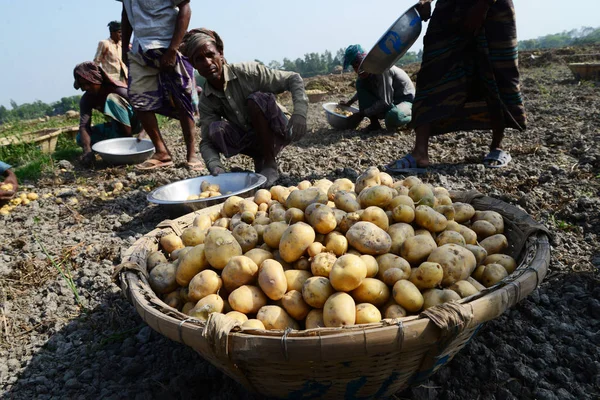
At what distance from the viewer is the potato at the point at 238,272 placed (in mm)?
1614

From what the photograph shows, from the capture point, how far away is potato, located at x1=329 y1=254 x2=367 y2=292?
4.73 feet

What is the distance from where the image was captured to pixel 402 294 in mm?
1455

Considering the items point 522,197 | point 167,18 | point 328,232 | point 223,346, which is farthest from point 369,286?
point 167,18

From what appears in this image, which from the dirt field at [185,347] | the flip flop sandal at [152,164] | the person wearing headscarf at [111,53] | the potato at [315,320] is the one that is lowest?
the dirt field at [185,347]

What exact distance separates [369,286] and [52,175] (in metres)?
5.71

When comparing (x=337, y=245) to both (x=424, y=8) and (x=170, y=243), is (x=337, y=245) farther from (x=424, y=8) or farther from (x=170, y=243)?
(x=424, y=8)

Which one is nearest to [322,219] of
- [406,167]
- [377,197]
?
[377,197]

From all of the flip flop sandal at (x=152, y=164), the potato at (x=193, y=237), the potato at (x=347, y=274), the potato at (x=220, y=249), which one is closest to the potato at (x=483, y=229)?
the potato at (x=347, y=274)

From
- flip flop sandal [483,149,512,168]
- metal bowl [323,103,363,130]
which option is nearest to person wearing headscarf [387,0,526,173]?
flip flop sandal [483,149,512,168]

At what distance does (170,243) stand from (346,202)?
104 cm

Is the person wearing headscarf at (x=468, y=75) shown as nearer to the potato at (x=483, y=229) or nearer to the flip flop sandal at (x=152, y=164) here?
the potato at (x=483, y=229)

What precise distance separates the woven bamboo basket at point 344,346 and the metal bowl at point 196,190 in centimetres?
165

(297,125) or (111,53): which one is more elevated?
(111,53)

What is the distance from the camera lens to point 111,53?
743 centimetres
